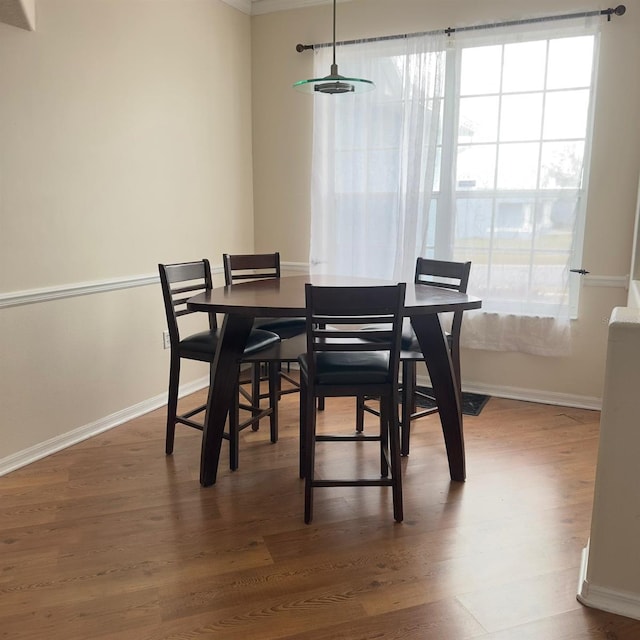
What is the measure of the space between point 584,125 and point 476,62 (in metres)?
0.77

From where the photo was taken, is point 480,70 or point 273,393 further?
point 480,70

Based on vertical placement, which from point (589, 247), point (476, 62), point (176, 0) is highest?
point (176, 0)

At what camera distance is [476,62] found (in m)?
3.72

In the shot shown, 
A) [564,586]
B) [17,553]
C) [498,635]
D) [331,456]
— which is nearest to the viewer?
[498,635]

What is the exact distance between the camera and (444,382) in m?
2.67

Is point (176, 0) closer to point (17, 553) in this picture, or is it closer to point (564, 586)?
point (17, 553)

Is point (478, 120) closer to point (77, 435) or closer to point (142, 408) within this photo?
point (142, 408)

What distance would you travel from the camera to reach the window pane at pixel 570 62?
11.3 feet

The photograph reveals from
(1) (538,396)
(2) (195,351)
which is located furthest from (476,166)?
(2) (195,351)

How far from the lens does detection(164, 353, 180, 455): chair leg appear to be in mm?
2928

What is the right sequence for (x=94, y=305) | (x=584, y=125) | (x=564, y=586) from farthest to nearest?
(x=584, y=125) → (x=94, y=305) → (x=564, y=586)

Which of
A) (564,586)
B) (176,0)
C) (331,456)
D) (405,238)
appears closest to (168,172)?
(176,0)

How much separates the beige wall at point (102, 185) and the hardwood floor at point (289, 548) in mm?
430

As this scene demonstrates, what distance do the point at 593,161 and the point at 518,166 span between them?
42cm
